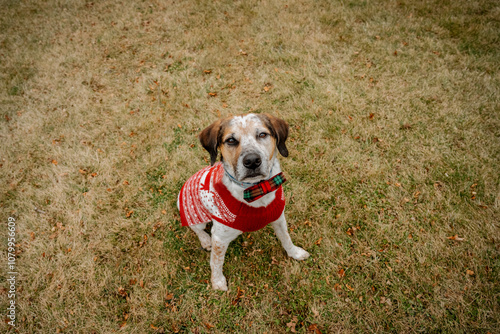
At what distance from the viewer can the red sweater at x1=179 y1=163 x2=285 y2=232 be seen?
3.04 m

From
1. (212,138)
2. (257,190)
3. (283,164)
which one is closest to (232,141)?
(212,138)

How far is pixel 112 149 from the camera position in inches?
241

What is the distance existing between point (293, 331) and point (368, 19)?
9.71 meters

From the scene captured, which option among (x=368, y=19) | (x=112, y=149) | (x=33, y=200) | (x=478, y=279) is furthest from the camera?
(x=368, y=19)

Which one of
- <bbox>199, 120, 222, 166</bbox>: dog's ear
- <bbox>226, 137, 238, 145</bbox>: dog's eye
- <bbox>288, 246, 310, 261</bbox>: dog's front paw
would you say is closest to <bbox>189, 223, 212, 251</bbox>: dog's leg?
<bbox>288, 246, 310, 261</bbox>: dog's front paw

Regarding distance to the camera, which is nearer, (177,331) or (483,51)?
(177,331)

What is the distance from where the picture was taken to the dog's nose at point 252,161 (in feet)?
8.91

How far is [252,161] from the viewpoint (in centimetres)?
271

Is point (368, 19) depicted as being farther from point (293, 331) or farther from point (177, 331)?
point (177, 331)

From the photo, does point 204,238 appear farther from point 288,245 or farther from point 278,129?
point 278,129

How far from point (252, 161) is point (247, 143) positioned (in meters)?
0.34

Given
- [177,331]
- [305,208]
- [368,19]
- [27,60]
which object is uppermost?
[368,19]

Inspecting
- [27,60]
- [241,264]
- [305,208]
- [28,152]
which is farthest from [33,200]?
[27,60]

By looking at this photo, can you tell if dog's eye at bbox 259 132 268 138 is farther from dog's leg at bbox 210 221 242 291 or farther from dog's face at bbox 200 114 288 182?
dog's leg at bbox 210 221 242 291
